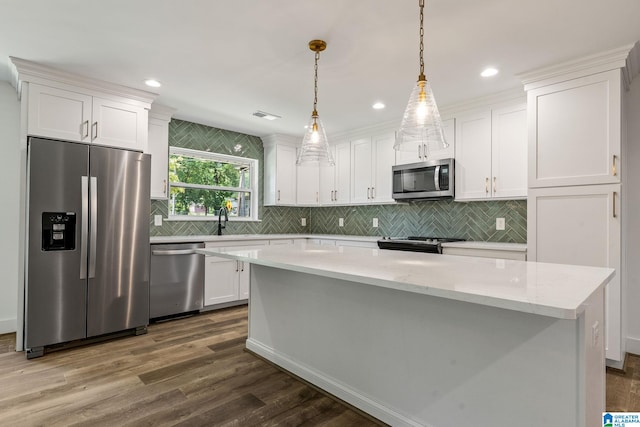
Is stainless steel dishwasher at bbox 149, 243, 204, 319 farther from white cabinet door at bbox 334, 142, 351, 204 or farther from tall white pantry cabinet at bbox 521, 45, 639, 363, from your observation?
tall white pantry cabinet at bbox 521, 45, 639, 363

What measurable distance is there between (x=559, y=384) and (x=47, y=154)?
12.0 ft

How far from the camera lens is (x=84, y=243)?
298 cm

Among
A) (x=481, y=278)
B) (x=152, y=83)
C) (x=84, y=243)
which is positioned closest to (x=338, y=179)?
(x=152, y=83)

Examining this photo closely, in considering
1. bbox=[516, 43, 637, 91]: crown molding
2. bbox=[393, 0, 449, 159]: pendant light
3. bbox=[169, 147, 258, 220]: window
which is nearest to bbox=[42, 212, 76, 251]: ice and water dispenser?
bbox=[169, 147, 258, 220]: window

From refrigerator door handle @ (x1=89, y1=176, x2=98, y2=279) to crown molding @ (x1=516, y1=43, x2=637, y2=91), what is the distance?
3782mm

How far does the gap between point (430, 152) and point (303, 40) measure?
6.97ft

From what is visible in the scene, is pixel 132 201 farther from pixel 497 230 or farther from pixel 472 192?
pixel 497 230

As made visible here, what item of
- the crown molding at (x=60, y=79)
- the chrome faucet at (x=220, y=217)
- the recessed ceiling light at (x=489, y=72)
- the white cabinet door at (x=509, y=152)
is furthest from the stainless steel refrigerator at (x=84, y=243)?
the white cabinet door at (x=509, y=152)

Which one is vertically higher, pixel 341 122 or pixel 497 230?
pixel 341 122

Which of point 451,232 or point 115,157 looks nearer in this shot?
point 115,157

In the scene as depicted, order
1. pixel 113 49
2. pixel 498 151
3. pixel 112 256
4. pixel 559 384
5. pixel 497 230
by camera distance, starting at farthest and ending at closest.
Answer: pixel 497 230
pixel 498 151
pixel 112 256
pixel 113 49
pixel 559 384

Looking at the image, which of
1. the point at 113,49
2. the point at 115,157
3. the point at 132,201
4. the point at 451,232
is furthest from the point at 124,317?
the point at 451,232

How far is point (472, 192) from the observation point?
11.9ft

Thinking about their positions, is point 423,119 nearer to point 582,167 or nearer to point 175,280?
point 582,167
